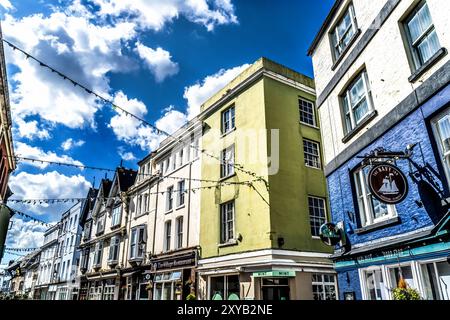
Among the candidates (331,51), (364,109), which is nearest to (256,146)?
(331,51)

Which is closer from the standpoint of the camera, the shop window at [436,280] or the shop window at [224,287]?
the shop window at [436,280]

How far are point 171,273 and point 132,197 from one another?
461 inches

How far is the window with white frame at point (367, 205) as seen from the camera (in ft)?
29.6

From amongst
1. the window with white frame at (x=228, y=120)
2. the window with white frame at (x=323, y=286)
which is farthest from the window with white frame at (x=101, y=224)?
the window with white frame at (x=323, y=286)

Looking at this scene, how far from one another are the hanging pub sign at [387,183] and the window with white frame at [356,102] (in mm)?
2665

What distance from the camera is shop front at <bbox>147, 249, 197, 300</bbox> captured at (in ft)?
61.2

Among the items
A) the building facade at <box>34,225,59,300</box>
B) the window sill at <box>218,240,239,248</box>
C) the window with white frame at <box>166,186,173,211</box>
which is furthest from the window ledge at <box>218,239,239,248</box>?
the building facade at <box>34,225,59,300</box>

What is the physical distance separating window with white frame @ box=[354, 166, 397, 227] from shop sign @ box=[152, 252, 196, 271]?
1158cm

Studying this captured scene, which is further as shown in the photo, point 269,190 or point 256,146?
point 256,146

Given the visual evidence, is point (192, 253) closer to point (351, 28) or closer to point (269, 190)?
point (269, 190)

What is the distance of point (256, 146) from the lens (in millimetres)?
17078

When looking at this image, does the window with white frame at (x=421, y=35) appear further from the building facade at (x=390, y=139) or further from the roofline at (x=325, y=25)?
the roofline at (x=325, y=25)

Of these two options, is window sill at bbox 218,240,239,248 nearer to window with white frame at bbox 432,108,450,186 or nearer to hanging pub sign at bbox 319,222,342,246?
hanging pub sign at bbox 319,222,342,246
